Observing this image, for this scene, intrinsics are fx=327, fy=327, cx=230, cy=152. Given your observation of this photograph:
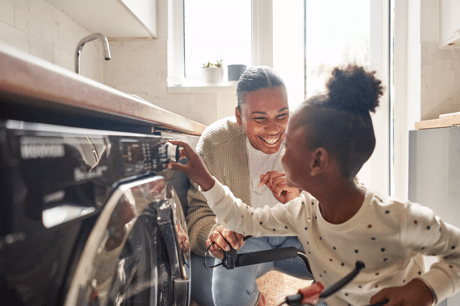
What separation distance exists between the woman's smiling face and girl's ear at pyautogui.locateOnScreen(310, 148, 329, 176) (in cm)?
44

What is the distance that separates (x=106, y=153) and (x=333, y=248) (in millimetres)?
501

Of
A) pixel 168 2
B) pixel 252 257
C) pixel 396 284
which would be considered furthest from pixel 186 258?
pixel 168 2

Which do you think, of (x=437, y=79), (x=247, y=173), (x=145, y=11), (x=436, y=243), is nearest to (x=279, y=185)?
(x=247, y=173)

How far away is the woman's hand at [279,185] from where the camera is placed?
1033 millimetres

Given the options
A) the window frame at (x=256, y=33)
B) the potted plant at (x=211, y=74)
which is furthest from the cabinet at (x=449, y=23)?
the potted plant at (x=211, y=74)

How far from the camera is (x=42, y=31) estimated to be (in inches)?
54.8

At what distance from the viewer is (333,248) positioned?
2.21ft

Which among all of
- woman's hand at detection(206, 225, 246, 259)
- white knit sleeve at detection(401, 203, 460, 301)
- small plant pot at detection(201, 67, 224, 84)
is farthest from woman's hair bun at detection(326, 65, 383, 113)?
small plant pot at detection(201, 67, 224, 84)

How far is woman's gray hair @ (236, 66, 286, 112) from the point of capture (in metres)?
1.12

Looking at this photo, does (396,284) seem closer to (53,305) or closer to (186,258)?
(186,258)

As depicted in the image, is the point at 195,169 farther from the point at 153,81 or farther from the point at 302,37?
the point at 302,37

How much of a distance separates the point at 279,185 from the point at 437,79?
1412 mm

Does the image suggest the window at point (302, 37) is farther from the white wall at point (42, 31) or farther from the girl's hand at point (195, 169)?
the girl's hand at point (195, 169)

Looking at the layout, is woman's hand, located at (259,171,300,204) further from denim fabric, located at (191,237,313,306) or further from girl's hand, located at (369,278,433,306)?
girl's hand, located at (369,278,433,306)
